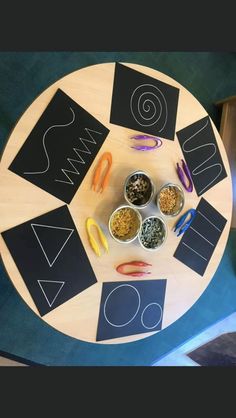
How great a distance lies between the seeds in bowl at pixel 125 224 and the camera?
3.85ft

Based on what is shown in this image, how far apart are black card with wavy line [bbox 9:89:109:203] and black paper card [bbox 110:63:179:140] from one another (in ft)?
0.34

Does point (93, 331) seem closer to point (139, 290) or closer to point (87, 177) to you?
point (139, 290)

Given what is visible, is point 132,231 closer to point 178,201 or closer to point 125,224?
point 125,224

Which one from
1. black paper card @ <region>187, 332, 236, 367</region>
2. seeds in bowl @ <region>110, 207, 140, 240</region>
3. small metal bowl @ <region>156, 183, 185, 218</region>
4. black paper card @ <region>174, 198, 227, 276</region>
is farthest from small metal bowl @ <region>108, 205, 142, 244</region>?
black paper card @ <region>187, 332, 236, 367</region>

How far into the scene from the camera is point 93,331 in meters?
1.21

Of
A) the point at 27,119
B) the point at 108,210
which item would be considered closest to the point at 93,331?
the point at 108,210

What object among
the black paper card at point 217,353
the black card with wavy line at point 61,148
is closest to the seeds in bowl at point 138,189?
the black card with wavy line at point 61,148

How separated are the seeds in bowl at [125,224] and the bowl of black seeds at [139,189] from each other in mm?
37

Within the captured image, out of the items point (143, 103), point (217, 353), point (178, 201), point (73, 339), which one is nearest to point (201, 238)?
point (178, 201)

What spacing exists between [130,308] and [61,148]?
0.65 meters

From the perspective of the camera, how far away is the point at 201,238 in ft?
4.58

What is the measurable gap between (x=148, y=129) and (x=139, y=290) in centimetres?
62

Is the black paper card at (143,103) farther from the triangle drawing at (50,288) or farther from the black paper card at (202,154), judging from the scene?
the triangle drawing at (50,288)

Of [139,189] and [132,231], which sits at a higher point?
[139,189]
